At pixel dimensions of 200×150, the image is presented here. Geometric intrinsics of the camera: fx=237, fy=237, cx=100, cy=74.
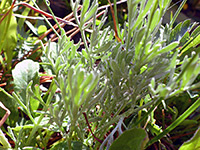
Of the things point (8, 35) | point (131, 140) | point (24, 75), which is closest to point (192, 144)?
point (131, 140)

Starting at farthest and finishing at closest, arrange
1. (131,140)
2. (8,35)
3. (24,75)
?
1. (8,35)
2. (24,75)
3. (131,140)

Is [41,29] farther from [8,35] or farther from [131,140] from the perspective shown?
[131,140]

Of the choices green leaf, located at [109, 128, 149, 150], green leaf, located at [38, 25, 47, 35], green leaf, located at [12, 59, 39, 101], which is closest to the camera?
green leaf, located at [109, 128, 149, 150]

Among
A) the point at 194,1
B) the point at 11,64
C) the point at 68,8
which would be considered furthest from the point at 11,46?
the point at 194,1

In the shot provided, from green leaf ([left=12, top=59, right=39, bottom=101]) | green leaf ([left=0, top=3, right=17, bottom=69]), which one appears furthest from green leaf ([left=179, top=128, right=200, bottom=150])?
green leaf ([left=0, top=3, right=17, bottom=69])

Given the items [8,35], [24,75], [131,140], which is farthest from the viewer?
[8,35]

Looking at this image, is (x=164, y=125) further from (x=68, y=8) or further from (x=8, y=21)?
(x=68, y=8)

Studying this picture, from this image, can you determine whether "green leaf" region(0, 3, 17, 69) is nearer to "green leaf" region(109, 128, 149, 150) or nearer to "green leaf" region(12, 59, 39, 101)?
"green leaf" region(12, 59, 39, 101)

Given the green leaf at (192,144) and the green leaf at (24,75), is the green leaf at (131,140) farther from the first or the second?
the green leaf at (24,75)
